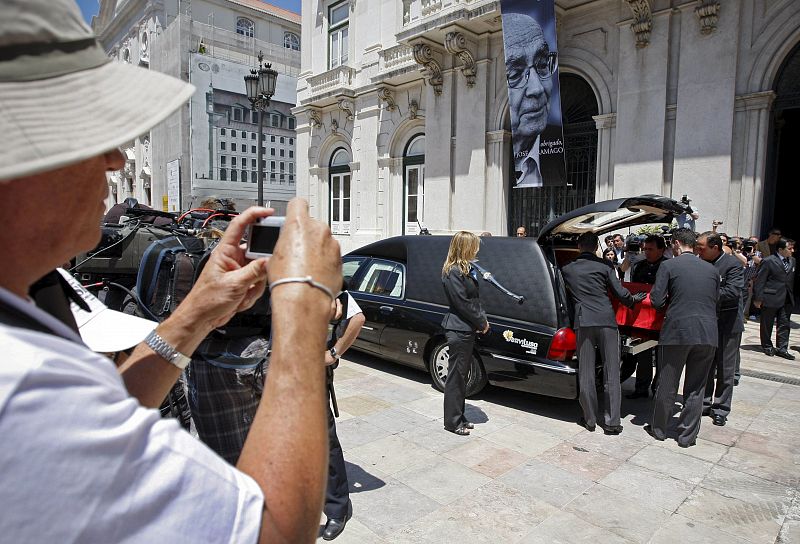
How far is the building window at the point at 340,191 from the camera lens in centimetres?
2044

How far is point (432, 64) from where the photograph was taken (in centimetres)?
1535

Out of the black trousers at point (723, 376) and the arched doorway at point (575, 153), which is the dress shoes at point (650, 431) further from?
the arched doorway at point (575, 153)

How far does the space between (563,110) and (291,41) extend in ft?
119

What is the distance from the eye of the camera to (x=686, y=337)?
5.07 metres

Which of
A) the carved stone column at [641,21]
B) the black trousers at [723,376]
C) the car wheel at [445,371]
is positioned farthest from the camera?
the carved stone column at [641,21]

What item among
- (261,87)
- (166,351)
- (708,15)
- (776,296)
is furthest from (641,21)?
(166,351)

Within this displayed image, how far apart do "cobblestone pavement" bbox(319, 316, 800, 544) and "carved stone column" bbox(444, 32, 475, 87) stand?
1123 cm

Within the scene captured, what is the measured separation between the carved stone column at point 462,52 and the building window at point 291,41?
32.8 metres

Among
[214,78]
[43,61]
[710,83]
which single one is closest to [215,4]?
[214,78]

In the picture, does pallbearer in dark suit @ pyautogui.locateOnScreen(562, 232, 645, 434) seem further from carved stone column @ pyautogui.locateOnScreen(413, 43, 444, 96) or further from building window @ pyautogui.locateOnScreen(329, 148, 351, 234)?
building window @ pyautogui.locateOnScreen(329, 148, 351, 234)

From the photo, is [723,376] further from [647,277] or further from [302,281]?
[302,281]

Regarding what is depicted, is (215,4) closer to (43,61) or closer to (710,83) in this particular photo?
(710,83)

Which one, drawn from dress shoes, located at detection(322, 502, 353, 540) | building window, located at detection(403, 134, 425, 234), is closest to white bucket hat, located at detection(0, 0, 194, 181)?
dress shoes, located at detection(322, 502, 353, 540)

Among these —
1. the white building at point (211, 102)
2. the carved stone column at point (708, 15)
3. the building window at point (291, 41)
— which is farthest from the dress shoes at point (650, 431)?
the building window at point (291, 41)
